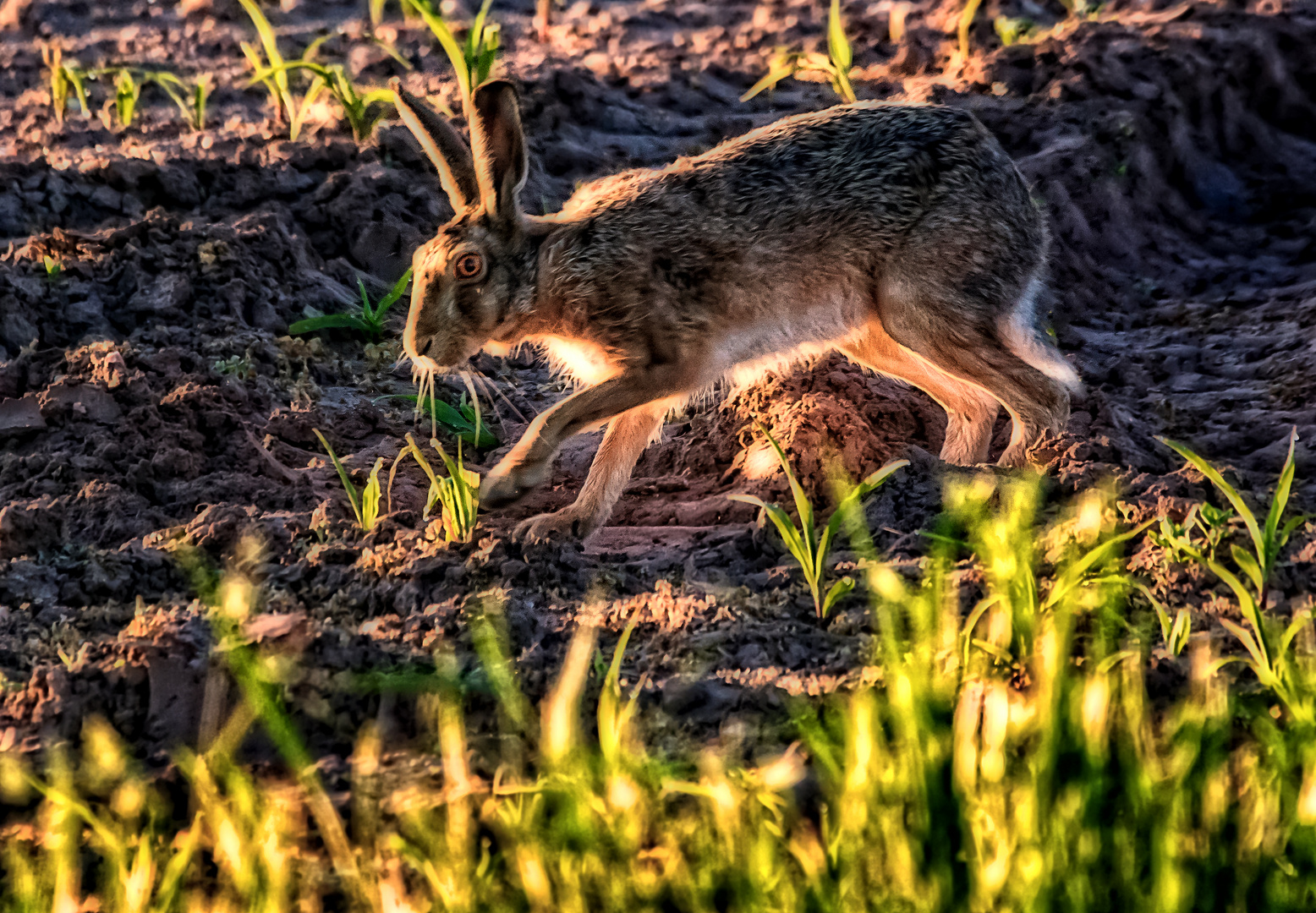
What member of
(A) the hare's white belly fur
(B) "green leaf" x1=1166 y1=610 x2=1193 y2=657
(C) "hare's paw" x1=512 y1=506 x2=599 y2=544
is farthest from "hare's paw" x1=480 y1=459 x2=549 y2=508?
(B) "green leaf" x1=1166 y1=610 x2=1193 y2=657

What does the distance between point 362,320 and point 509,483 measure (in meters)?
1.96

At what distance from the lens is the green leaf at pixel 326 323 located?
5711 millimetres

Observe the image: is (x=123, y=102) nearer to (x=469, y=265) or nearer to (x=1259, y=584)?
(x=469, y=265)

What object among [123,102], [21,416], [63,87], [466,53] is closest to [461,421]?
[21,416]

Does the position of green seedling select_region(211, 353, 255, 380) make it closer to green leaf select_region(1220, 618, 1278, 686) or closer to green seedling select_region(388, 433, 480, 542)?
green seedling select_region(388, 433, 480, 542)

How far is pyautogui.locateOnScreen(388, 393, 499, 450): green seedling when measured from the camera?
5324 millimetres

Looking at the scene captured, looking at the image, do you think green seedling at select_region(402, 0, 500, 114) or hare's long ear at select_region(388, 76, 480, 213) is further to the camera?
green seedling at select_region(402, 0, 500, 114)

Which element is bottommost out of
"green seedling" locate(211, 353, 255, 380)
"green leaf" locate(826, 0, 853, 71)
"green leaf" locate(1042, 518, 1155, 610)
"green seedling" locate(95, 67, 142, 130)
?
"green seedling" locate(211, 353, 255, 380)

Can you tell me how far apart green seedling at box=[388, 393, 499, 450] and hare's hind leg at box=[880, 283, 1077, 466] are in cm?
165

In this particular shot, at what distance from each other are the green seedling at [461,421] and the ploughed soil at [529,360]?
0.06 m

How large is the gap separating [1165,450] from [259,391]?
131 inches

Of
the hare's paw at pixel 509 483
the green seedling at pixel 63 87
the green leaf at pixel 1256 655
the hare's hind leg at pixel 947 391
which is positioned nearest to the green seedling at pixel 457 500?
the hare's paw at pixel 509 483

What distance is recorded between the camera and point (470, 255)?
4.29 meters

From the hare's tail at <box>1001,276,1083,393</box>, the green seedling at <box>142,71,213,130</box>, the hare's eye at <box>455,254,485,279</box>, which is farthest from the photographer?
the green seedling at <box>142,71,213,130</box>
